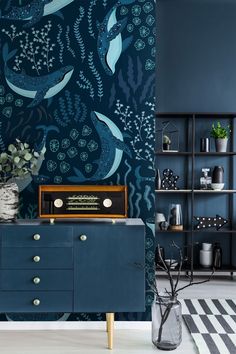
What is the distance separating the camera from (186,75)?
17.0ft

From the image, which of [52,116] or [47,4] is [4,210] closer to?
[52,116]

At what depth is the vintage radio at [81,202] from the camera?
2877 millimetres

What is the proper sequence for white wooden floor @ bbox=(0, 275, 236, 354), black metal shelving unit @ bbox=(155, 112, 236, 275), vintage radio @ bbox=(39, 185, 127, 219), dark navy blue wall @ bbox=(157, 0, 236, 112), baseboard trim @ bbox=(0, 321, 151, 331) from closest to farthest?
white wooden floor @ bbox=(0, 275, 236, 354), vintage radio @ bbox=(39, 185, 127, 219), baseboard trim @ bbox=(0, 321, 151, 331), black metal shelving unit @ bbox=(155, 112, 236, 275), dark navy blue wall @ bbox=(157, 0, 236, 112)

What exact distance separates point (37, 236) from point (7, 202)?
0.97ft

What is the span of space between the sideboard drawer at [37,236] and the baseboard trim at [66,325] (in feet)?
2.17

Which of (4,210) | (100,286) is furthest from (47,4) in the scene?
(100,286)

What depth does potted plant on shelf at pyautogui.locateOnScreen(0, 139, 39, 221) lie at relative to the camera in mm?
2883

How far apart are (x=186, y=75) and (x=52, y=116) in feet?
7.89

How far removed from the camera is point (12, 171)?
2.95 meters

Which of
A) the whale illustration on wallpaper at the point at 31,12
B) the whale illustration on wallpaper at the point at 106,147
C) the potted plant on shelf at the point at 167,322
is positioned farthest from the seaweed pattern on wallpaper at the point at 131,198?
the whale illustration on wallpaper at the point at 31,12

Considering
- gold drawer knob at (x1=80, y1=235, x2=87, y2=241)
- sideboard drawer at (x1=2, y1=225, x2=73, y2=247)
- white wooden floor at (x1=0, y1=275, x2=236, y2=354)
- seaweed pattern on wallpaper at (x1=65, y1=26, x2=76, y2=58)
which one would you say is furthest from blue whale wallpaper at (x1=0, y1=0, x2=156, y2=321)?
gold drawer knob at (x1=80, y1=235, x2=87, y2=241)

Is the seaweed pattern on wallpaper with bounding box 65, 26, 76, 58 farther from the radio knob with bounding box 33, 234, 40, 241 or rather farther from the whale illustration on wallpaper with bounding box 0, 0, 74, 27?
the radio knob with bounding box 33, 234, 40, 241

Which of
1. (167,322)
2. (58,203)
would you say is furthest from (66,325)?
(58,203)

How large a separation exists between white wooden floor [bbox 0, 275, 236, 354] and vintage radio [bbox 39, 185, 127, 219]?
738mm
